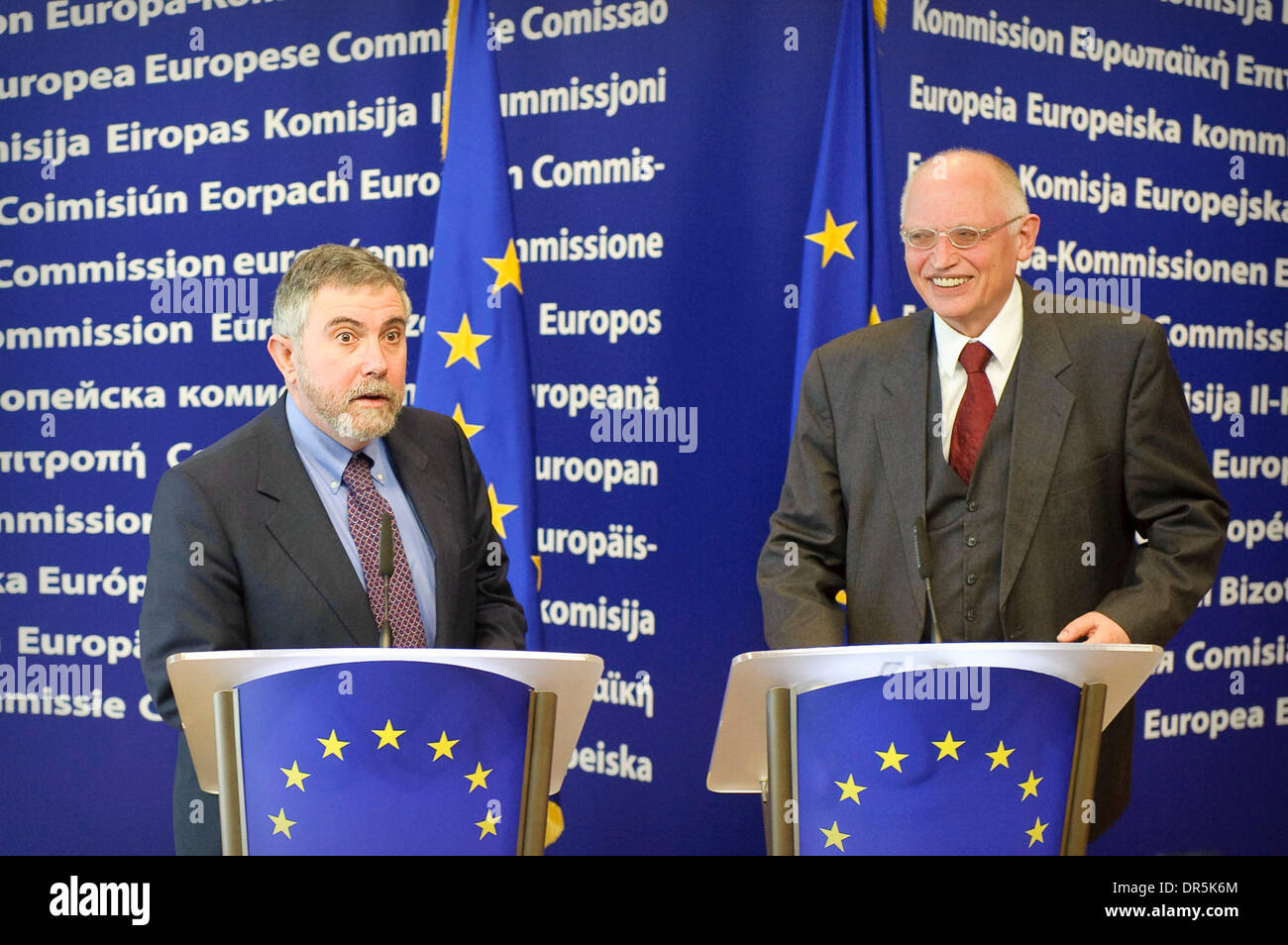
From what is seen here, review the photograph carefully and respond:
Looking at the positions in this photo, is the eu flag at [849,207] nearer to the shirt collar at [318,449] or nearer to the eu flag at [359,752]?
the shirt collar at [318,449]

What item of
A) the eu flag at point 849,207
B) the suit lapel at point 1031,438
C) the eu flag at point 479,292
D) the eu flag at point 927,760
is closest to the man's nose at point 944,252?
the suit lapel at point 1031,438

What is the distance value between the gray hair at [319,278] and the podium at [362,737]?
94 centimetres

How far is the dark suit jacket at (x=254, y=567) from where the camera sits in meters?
2.14

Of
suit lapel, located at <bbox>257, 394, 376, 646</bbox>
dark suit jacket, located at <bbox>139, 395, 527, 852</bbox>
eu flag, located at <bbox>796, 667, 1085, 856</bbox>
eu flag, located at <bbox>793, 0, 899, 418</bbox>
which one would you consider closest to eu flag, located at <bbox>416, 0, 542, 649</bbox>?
eu flag, located at <bbox>793, 0, 899, 418</bbox>

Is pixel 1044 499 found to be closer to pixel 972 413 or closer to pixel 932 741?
pixel 972 413

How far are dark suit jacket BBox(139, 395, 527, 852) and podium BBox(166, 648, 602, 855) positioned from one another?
1.53 ft

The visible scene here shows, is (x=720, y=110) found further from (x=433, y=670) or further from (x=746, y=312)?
(x=433, y=670)

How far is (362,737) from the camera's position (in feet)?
5.34

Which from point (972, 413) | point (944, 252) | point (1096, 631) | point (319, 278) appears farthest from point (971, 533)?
point (319, 278)

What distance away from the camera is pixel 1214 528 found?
244 cm

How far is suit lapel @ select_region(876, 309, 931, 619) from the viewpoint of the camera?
8.18 ft

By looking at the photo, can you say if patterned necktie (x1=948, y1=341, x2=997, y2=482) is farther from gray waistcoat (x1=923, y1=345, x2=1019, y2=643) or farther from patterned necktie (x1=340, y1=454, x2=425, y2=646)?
patterned necktie (x1=340, y1=454, x2=425, y2=646)

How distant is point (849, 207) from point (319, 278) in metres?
1.79
